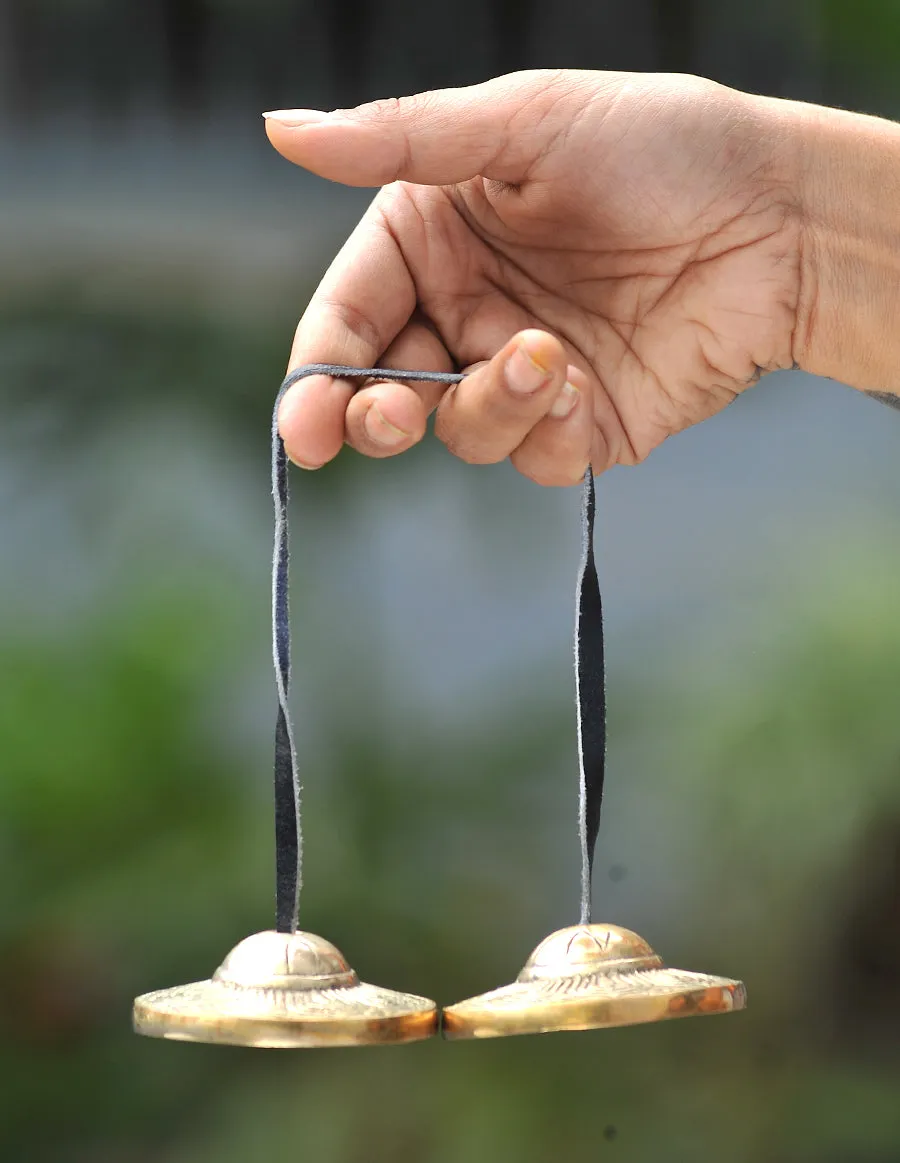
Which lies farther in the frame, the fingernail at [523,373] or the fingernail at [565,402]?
the fingernail at [565,402]

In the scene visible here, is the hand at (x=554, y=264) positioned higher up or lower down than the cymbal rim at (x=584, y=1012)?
higher up

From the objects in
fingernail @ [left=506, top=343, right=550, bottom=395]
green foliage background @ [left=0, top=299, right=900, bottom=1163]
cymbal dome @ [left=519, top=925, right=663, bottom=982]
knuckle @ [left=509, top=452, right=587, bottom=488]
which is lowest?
green foliage background @ [left=0, top=299, right=900, bottom=1163]

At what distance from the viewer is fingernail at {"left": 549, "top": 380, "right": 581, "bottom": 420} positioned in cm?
145

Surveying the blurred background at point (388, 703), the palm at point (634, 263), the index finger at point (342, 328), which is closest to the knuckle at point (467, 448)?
the index finger at point (342, 328)

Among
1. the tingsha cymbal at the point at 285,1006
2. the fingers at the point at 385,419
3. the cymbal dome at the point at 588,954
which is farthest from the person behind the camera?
the fingers at the point at 385,419

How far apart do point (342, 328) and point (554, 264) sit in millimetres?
294

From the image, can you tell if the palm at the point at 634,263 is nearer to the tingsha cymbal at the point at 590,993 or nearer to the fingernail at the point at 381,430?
the fingernail at the point at 381,430

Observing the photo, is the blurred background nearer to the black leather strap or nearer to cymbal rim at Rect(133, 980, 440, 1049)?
the black leather strap

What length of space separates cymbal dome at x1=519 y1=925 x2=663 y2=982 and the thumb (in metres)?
0.74

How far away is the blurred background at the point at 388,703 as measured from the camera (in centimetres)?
319

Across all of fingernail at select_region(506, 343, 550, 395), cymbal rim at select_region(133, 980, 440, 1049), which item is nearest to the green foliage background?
fingernail at select_region(506, 343, 550, 395)

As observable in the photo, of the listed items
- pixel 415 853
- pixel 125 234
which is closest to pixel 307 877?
pixel 415 853

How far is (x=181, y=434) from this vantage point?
326 cm

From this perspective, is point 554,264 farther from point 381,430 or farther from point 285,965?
point 285,965
